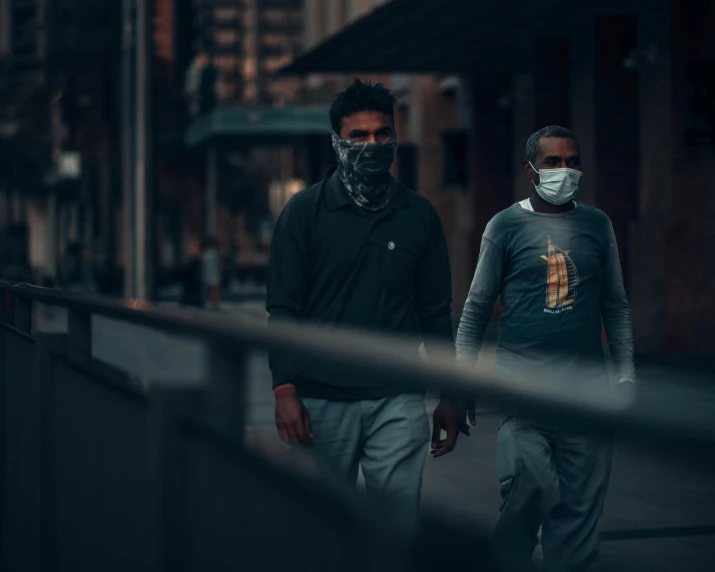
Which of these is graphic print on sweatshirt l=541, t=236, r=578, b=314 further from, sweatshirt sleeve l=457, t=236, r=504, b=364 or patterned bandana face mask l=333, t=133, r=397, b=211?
patterned bandana face mask l=333, t=133, r=397, b=211

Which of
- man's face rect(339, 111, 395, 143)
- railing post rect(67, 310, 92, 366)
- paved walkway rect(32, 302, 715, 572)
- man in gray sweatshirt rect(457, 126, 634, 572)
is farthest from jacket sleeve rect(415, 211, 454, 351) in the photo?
railing post rect(67, 310, 92, 366)

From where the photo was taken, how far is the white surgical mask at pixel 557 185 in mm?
4465

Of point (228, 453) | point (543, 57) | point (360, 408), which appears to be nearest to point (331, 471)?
point (228, 453)

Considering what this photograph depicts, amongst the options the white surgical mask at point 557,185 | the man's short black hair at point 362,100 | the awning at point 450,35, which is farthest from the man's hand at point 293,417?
the awning at point 450,35

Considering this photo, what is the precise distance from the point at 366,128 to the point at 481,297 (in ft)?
2.34

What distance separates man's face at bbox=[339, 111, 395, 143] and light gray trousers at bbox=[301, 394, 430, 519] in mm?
801

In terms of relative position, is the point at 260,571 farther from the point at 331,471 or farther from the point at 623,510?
the point at 623,510

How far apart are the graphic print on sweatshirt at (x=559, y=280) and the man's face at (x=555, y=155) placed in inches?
10.5

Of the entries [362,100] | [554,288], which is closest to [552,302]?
[554,288]

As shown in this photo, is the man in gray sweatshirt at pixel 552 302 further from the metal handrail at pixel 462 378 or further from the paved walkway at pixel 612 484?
the metal handrail at pixel 462 378

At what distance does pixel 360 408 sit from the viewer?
13.0 feet

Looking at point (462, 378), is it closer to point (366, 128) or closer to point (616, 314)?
point (366, 128)

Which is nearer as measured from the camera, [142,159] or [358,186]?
[358,186]

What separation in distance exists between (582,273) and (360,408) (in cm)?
91
